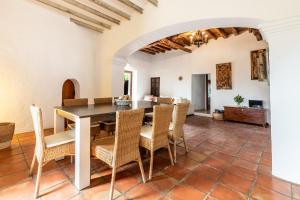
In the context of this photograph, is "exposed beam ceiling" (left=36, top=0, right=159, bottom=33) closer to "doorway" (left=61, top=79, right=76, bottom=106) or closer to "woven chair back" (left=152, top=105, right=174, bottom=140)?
"doorway" (left=61, top=79, right=76, bottom=106)

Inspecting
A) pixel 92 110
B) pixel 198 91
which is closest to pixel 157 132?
pixel 92 110

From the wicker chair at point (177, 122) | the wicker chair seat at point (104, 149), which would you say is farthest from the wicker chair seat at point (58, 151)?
the wicker chair at point (177, 122)

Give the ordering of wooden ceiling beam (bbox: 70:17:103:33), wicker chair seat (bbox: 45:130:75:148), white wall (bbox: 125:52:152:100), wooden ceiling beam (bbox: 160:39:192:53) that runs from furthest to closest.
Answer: white wall (bbox: 125:52:152:100), wooden ceiling beam (bbox: 160:39:192:53), wooden ceiling beam (bbox: 70:17:103:33), wicker chair seat (bbox: 45:130:75:148)

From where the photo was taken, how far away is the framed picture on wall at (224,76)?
5966mm

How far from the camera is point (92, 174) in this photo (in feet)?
6.55

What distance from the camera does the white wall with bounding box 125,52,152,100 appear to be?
779cm

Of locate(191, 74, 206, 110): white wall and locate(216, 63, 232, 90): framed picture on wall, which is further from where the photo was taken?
locate(191, 74, 206, 110): white wall

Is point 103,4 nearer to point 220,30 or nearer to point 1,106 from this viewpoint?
point 1,106

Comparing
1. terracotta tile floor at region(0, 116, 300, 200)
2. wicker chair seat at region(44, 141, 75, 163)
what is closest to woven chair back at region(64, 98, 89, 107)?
terracotta tile floor at region(0, 116, 300, 200)

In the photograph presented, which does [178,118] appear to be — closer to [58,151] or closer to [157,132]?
[157,132]

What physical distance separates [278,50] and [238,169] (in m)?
1.71

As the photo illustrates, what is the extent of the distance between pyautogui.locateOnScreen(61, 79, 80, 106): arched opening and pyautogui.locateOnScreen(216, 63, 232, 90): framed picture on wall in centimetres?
538

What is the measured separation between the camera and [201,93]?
795cm

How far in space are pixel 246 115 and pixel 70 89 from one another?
5929 millimetres
